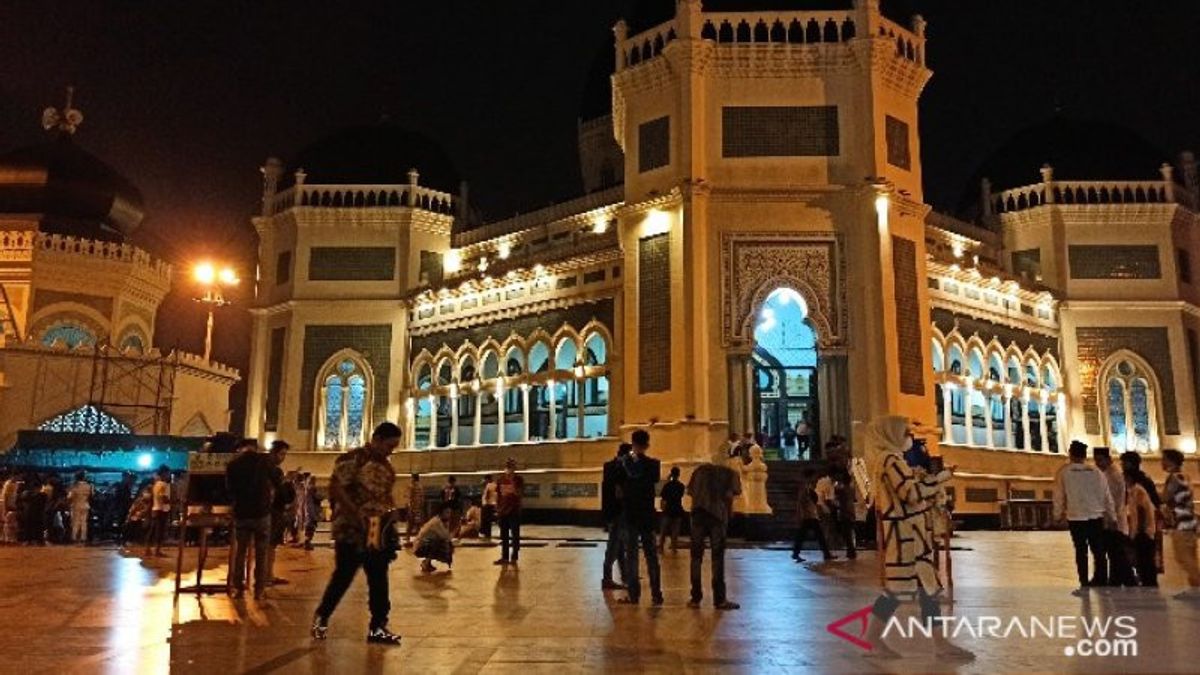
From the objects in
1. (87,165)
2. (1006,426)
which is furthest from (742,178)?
(87,165)

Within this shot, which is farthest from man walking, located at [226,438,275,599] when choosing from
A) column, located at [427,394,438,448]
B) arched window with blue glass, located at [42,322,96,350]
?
arched window with blue glass, located at [42,322,96,350]

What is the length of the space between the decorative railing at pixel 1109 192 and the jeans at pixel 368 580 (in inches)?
1268

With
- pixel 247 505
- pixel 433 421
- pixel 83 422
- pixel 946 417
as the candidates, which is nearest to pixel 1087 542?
pixel 247 505

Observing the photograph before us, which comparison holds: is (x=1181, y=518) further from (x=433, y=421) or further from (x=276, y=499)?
(x=433, y=421)

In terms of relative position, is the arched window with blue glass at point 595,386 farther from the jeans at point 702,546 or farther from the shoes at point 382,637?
the shoes at point 382,637

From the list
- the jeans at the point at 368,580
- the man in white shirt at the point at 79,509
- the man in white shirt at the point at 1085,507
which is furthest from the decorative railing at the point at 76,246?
the man in white shirt at the point at 1085,507

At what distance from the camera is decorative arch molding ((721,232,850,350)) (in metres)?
23.5

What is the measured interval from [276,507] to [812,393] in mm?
16300

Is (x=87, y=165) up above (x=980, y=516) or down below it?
above

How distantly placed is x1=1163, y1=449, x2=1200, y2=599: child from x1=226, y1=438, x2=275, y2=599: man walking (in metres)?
9.96

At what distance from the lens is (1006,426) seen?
29.5 meters

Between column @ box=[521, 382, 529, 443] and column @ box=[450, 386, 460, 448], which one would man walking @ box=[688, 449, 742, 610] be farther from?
column @ box=[450, 386, 460, 448]

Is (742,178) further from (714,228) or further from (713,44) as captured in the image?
(713,44)

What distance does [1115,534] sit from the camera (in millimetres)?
10422
